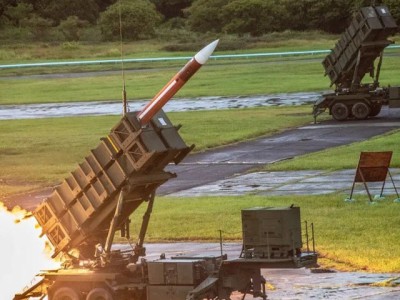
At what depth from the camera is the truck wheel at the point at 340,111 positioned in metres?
70.0

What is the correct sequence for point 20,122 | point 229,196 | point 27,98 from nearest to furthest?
1. point 229,196
2. point 20,122
3. point 27,98

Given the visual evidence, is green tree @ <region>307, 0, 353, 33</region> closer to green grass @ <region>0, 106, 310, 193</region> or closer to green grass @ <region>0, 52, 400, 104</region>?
green grass @ <region>0, 52, 400, 104</region>

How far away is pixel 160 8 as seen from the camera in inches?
6427

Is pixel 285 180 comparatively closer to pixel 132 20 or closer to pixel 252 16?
pixel 132 20

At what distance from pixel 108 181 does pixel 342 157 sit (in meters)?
27.6

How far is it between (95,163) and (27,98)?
72.1 meters

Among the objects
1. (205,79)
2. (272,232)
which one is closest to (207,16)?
(205,79)

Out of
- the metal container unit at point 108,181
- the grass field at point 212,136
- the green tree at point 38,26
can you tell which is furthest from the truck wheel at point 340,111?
the green tree at point 38,26

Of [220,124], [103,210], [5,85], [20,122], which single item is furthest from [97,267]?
[5,85]

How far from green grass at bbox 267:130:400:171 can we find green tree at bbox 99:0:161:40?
82262mm

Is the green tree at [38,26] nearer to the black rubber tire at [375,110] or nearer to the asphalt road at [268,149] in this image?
the black rubber tire at [375,110]

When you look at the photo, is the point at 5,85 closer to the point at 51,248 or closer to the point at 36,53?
the point at 36,53

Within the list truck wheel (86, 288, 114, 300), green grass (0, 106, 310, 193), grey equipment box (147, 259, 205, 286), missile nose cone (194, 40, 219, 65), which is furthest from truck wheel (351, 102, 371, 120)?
truck wheel (86, 288, 114, 300)

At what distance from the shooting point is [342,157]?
5328 cm
